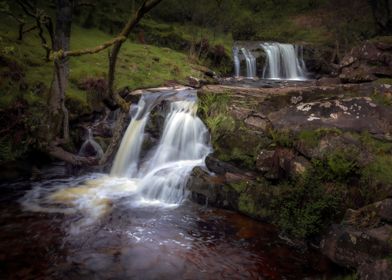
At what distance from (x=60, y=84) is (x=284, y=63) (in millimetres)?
15188

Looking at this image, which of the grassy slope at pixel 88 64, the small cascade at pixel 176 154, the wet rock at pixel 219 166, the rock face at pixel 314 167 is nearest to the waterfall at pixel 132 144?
the small cascade at pixel 176 154

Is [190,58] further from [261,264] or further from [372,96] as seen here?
[261,264]

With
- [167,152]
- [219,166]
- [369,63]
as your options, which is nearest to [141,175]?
[167,152]

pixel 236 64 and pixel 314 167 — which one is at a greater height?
pixel 236 64

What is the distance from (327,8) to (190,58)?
54.7 ft

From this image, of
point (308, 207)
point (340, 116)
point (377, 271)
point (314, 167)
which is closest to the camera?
point (377, 271)

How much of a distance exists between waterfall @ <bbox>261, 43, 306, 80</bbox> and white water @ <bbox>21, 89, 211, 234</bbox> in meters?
9.32

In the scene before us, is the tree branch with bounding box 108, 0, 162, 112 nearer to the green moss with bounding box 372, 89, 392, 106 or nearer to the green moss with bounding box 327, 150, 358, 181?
the green moss with bounding box 327, 150, 358, 181

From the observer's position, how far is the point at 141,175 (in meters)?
10.6

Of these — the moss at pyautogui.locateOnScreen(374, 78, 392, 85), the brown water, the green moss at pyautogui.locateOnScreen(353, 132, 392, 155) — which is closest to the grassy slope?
the brown water

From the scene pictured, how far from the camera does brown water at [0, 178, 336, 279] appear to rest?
5.97m

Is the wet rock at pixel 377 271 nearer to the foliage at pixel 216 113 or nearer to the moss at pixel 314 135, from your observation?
the moss at pixel 314 135

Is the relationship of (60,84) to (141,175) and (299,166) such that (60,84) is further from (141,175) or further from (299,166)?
(299,166)

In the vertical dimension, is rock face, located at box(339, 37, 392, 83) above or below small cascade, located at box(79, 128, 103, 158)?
above
